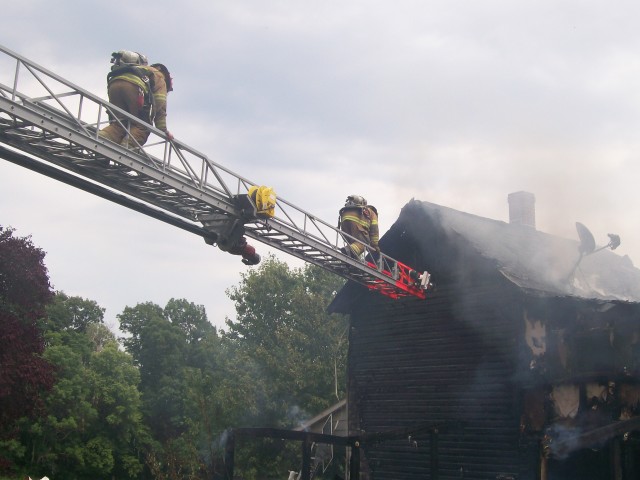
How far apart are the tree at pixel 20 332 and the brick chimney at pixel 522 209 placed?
14.7m

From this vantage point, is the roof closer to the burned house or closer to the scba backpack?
the burned house

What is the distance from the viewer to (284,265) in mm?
38594

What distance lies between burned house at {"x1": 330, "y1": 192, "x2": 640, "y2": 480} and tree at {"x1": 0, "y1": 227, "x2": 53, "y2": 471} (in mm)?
10220

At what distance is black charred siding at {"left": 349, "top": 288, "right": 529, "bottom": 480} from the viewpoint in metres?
13.1

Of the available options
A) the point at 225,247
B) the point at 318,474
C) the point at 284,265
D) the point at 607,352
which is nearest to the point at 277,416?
the point at 318,474

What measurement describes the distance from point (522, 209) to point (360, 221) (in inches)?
353

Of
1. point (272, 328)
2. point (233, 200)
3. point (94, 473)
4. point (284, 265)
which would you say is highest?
point (284, 265)

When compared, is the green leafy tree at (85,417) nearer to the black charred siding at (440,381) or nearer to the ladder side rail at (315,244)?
the black charred siding at (440,381)

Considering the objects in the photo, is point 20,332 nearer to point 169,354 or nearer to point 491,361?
point 491,361

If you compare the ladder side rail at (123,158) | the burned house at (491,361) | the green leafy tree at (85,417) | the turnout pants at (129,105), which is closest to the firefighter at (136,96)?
the turnout pants at (129,105)

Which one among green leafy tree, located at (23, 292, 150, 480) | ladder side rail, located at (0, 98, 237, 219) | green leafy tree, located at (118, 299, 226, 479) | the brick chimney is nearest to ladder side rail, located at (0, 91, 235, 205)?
ladder side rail, located at (0, 98, 237, 219)

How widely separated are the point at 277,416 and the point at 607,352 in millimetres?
21190

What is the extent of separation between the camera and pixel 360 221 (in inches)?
518

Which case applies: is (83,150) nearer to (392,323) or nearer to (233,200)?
(233,200)
